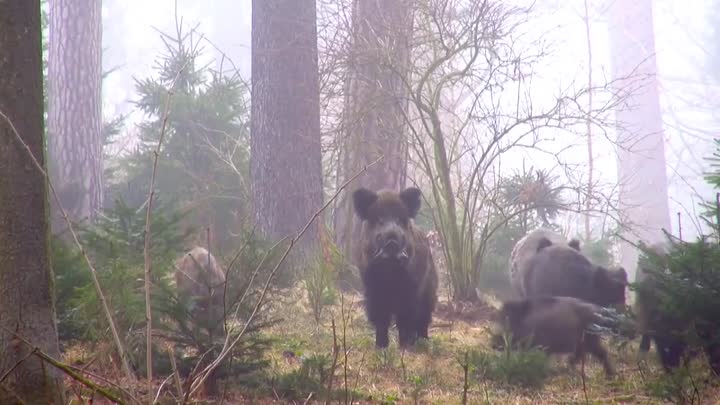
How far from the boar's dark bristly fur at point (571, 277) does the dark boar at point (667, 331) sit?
95.3 inches

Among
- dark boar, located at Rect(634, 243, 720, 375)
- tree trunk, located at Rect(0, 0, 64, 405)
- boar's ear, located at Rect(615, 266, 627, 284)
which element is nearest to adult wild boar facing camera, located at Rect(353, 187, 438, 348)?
boar's ear, located at Rect(615, 266, 627, 284)

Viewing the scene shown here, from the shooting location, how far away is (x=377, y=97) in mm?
10258

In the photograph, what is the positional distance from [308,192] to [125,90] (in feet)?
160

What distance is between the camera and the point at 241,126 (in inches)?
655

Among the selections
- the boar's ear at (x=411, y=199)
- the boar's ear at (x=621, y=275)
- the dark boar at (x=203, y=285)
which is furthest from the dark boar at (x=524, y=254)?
the dark boar at (x=203, y=285)

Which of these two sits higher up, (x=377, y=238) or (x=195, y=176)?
(x=195, y=176)

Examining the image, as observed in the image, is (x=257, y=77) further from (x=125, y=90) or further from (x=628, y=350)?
(x=125, y=90)

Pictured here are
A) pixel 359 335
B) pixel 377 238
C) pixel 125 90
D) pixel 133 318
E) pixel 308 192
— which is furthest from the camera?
pixel 125 90

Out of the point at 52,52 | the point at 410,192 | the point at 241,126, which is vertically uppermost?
the point at 52,52

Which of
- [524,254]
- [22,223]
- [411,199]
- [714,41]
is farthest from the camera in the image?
[714,41]

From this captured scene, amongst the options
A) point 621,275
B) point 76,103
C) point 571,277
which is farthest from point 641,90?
point 621,275

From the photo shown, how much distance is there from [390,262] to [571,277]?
2631 mm

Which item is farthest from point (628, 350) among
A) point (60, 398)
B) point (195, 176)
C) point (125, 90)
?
point (125, 90)

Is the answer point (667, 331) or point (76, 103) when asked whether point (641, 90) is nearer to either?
point (76, 103)
